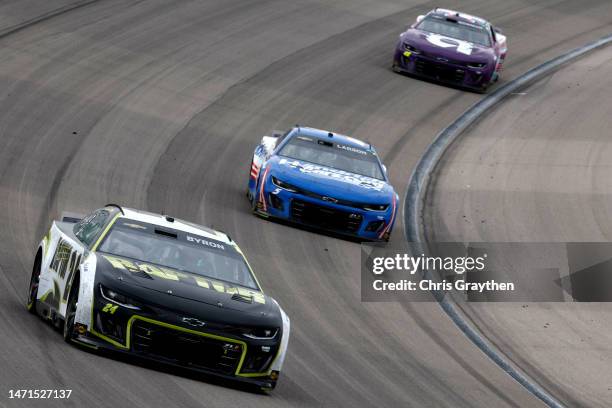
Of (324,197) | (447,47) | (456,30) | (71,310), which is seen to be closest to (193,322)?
(71,310)

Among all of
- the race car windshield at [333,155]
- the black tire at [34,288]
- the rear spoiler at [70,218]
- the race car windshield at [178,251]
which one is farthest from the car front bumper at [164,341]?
the race car windshield at [333,155]

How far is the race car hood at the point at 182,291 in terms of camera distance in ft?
34.1

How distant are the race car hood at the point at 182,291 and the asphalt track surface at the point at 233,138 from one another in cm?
57

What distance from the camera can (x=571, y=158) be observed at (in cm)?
2438

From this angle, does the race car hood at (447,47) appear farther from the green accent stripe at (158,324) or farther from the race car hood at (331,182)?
the green accent stripe at (158,324)

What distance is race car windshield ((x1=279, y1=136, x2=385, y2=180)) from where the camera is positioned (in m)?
19.3

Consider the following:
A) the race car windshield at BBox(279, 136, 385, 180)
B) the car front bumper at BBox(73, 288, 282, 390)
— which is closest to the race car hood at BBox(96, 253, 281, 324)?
the car front bumper at BBox(73, 288, 282, 390)

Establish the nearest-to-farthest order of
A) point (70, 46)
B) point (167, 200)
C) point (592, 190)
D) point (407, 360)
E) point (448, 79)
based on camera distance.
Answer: point (407, 360)
point (167, 200)
point (592, 190)
point (70, 46)
point (448, 79)

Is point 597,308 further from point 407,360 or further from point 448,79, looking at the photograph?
point 448,79

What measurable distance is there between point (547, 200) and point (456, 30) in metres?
8.21

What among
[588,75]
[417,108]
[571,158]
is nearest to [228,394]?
[571,158]

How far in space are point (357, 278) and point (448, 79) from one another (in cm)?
1303

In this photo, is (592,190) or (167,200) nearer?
(167,200)

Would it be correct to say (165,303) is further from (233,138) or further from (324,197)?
(233,138)
